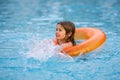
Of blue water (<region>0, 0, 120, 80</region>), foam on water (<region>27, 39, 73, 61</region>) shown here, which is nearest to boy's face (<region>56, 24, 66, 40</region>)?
foam on water (<region>27, 39, 73, 61</region>)

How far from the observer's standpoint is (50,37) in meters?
7.09

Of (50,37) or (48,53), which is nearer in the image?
(48,53)

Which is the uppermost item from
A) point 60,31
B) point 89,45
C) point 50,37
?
point 60,31

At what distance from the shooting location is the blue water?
15.7ft

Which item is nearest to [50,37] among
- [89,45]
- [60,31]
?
[60,31]

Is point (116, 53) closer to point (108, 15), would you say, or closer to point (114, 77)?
point (114, 77)

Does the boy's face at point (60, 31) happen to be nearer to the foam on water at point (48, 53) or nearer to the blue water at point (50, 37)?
the foam on water at point (48, 53)

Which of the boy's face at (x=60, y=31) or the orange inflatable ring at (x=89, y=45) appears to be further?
the boy's face at (x=60, y=31)

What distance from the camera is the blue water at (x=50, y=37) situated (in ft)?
15.7

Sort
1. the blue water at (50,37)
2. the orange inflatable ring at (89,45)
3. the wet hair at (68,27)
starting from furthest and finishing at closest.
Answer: the wet hair at (68,27) → the orange inflatable ring at (89,45) → the blue water at (50,37)

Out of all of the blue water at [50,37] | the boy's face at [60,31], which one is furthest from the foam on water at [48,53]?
the boy's face at [60,31]

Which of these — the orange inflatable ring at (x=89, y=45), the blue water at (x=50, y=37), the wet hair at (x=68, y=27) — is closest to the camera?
the blue water at (x=50, y=37)

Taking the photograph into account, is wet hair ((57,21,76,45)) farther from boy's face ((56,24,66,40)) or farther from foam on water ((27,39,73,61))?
foam on water ((27,39,73,61))

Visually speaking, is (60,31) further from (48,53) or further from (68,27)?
(48,53)
